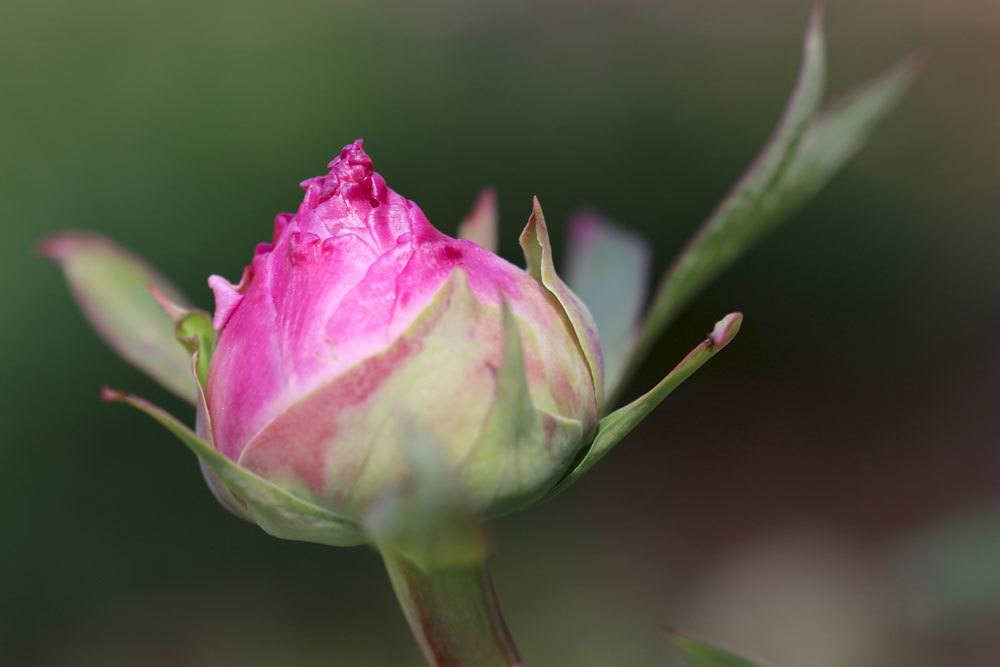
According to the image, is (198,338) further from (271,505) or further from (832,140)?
(832,140)

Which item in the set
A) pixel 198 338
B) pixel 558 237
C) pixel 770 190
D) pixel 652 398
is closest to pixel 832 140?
pixel 770 190

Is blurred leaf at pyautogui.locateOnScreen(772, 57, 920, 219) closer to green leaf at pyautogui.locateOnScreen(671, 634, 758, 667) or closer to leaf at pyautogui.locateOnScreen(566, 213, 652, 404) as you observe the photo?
leaf at pyautogui.locateOnScreen(566, 213, 652, 404)

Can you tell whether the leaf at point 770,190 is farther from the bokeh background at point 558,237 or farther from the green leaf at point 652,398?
Answer: the bokeh background at point 558,237

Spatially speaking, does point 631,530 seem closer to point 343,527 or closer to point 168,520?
point 168,520

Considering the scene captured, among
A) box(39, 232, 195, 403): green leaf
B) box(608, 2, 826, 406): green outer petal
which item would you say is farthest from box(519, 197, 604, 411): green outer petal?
box(39, 232, 195, 403): green leaf

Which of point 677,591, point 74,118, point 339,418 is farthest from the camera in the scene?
point 74,118

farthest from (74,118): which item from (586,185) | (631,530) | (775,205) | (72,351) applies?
(775,205)
